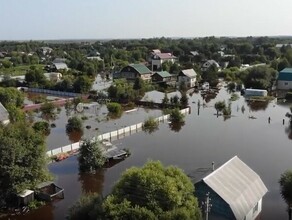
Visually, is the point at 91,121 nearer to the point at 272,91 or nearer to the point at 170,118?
the point at 170,118

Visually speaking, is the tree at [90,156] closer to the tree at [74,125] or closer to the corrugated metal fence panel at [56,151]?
the corrugated metal fence panel at [56,151]

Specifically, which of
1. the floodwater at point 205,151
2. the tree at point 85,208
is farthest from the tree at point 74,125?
the tree at point 85,208

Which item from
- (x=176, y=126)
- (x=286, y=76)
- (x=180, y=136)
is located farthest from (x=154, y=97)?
(x=286, y=76)

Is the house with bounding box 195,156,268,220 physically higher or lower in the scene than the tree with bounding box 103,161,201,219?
lower

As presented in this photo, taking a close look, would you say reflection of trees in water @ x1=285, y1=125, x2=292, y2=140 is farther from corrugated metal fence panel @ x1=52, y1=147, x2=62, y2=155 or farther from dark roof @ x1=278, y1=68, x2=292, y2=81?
dark roof @ x1=278, y1=68, x2=292, y2=81

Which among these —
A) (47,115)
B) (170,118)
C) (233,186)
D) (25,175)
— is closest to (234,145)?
(170,118)

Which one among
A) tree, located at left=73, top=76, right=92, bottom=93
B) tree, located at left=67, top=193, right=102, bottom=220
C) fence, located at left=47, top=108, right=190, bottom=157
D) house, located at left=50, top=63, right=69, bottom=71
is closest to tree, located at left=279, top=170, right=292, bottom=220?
tree, located at left=67, top=193, right=102, bottom=220

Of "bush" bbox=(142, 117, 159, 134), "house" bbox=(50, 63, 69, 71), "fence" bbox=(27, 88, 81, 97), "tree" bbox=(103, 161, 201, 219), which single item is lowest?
"fence" bbox=(27, 88, 81, 97)

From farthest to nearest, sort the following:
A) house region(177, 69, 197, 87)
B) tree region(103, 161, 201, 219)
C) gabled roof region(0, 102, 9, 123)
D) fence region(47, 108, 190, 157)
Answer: house region(177, 69, 197, 87) → gabled roof region(0, 102, 9, 123) → fence region(47, 108, 190, 157) → tree region(103, 161, 201, 219)
